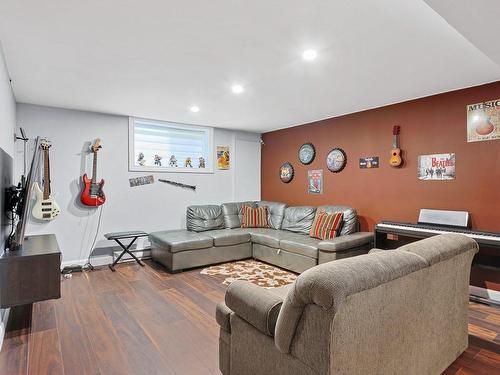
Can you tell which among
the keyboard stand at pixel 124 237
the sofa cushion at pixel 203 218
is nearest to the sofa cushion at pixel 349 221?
the sofa cushion at pixel 203 218

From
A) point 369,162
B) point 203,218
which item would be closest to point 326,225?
point 369,162

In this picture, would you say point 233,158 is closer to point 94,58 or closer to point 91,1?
point 94,58

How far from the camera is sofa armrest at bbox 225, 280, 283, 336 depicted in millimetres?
1550

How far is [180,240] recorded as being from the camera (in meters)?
4.32

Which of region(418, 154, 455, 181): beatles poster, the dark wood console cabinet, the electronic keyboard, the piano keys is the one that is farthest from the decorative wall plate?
the dark wood console cabinet

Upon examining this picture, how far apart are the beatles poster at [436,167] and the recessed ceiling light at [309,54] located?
7.22ft

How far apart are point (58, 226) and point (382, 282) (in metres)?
4.45

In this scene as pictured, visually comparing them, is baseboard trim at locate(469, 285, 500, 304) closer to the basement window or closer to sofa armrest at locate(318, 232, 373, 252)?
sofa armrest at locate(318, 232, 373, 252)

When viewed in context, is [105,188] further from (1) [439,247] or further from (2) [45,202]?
(1) [439,247]

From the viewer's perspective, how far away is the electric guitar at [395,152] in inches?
157

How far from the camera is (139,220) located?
197 inches

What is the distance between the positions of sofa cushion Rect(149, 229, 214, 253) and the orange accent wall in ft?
6.66

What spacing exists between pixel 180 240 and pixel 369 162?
298 centimetres

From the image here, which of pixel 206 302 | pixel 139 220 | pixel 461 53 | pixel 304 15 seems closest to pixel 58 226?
pixel 139 220
